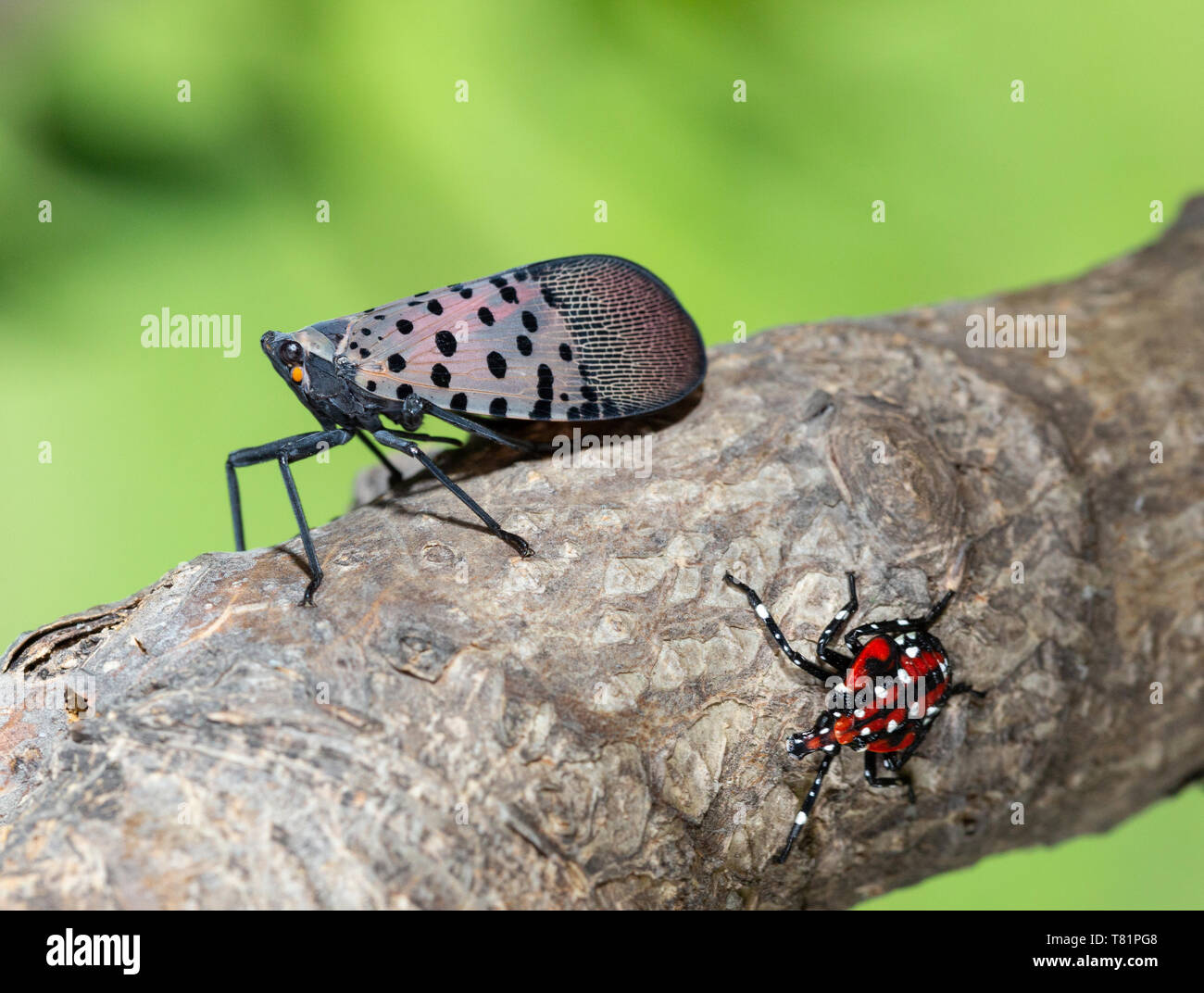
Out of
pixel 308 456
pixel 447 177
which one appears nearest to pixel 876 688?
pixel 308 456

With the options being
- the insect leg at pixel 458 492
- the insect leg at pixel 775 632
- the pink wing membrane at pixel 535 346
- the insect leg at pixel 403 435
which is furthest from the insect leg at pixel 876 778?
the insect leg at pixel 403 435

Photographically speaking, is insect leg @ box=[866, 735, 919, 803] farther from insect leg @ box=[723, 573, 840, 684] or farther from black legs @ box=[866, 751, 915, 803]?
insect leg @ box=[723, 573, 840, 684]

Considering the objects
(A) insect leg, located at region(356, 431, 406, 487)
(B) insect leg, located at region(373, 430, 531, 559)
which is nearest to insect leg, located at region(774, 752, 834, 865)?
(B) insect leg, located at region(373, 430, 531, 559)

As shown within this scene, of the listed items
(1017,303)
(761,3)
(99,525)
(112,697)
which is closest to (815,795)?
(112,697)
